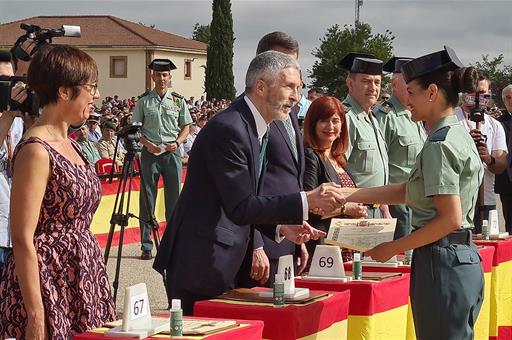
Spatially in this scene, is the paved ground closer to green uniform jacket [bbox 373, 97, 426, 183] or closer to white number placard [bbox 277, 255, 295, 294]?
green uniform jacket [bbox 373, 97, 426, 183]

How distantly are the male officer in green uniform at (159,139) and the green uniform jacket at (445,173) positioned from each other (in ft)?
24.9

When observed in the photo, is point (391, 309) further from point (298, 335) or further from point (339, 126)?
point (339, 126)

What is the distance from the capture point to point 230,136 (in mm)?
4703

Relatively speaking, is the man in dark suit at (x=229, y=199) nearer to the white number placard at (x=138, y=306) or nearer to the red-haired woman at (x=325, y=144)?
the white number placard at (x=138, y=306)

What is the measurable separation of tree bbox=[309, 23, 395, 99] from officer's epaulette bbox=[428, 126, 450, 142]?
41214 millimetres

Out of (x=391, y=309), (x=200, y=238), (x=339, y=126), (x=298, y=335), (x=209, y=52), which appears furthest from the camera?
(x=209, y=52)

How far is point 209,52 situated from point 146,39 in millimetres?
19280

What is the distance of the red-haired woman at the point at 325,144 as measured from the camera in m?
6.60

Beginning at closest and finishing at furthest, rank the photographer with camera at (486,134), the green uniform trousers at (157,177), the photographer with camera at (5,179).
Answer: the photographer with camera at (5,179) < the photographer with camera at (486,134) < the green uniform trousers at (157,177)

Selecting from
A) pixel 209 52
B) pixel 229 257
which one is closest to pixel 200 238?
pixel 229 257

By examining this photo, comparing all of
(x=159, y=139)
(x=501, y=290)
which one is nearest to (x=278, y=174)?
(x=501, y=290)

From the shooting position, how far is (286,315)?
14.3 feet

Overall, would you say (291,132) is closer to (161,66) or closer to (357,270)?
(357,270)

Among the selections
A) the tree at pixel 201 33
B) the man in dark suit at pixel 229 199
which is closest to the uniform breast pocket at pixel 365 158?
the man in dark suit at pixel 229 199
